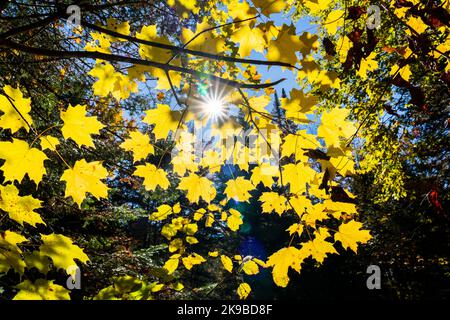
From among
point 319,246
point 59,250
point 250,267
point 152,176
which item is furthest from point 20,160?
point 250,267

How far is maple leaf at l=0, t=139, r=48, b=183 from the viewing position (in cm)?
128

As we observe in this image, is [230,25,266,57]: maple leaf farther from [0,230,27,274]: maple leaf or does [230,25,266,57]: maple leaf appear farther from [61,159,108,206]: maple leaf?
[0,230,27,274]: maple leaf

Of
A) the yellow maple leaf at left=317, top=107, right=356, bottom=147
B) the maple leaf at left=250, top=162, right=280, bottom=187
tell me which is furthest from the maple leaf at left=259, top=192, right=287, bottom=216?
the yellow maple leaf at left=317, top=107, right=356, bottom=147


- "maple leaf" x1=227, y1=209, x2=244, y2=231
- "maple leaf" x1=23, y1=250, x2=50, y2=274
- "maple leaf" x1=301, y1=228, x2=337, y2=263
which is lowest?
"maple leaf" x1=23, y1=250, x2=50, y2=274

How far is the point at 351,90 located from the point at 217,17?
2348 millimetres

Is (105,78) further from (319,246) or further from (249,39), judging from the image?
(319,246)

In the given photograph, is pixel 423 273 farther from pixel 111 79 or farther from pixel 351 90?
pixel 111 79

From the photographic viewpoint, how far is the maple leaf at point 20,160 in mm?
1277

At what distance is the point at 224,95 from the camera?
4.27ft

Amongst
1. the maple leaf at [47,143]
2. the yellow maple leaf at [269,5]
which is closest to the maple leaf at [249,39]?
the yellow maple leaf at [269,5]

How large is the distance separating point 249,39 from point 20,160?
1257 millimetres

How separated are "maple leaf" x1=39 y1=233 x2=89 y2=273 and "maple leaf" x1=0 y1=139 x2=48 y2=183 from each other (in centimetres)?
29

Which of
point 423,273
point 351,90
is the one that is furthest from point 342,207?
point 423,273

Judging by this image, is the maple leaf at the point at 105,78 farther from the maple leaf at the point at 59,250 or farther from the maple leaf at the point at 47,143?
the maple leaf at the point at 59,250
